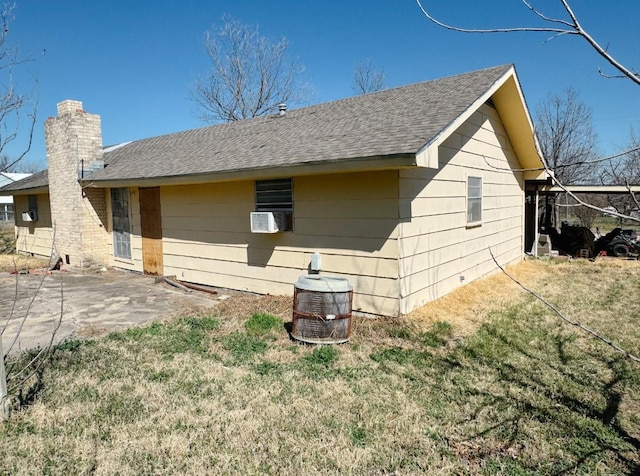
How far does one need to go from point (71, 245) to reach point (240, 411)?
9.48 metres

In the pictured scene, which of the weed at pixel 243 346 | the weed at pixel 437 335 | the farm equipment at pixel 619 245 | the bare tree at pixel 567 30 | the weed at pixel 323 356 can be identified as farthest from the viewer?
the farm equipment at pixel 619 245

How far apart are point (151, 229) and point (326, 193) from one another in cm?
516

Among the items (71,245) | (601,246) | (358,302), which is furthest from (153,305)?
(601,246)

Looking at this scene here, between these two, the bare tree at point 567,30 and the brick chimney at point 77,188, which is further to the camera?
the brick chimney at point 77,188

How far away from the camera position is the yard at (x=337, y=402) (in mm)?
3035

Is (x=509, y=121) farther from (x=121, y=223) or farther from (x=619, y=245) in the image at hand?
(x=121, y=223)

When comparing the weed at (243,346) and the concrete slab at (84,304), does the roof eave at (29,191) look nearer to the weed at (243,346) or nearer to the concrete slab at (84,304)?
the concrete slab at (84,304)

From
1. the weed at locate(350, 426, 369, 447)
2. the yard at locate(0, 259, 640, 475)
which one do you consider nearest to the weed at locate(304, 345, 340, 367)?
the yard at locate(0, 259, 640, 475)

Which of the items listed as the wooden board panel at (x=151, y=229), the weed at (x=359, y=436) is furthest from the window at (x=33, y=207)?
the weed at (x=359, y=436)

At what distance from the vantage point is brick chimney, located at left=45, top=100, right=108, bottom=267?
428 inches

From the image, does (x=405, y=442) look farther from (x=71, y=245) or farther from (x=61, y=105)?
(x=61, y=105)

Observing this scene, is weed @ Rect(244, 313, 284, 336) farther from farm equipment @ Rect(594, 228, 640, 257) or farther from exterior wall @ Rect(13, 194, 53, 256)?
farm equipment @ Rect(594, 228, 640, 257)

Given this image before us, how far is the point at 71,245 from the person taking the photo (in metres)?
11.2

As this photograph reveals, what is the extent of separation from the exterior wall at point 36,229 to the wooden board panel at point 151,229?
16.8 feet
